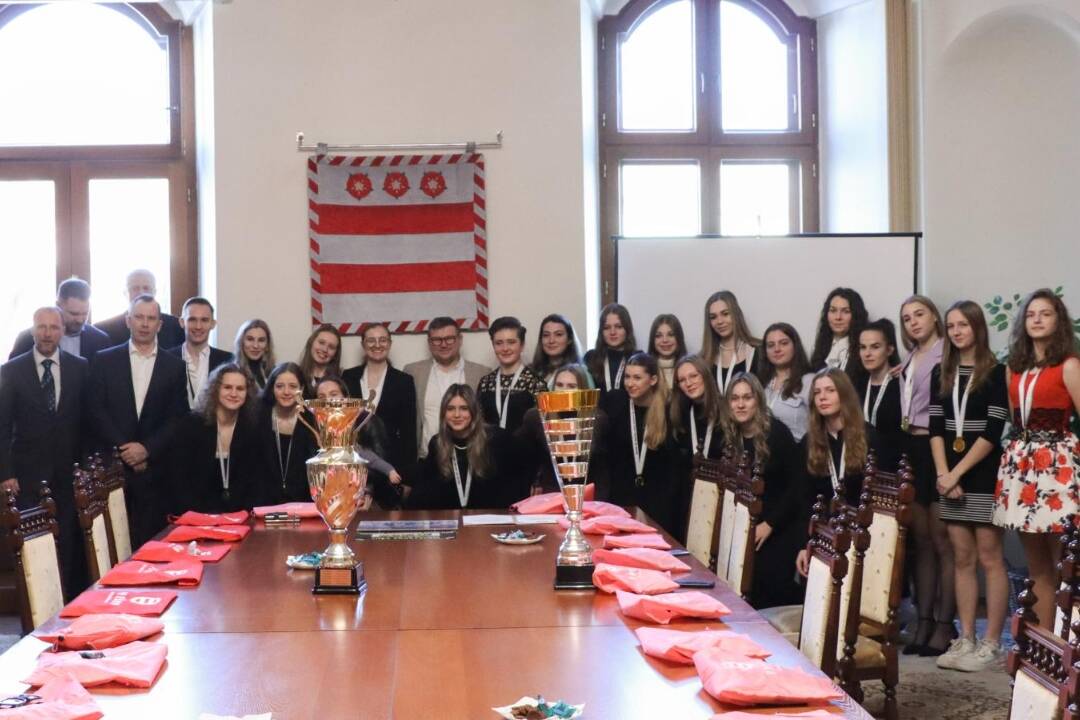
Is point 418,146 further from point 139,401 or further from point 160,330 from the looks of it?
point 139,401

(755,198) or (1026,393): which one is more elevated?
(755,198)

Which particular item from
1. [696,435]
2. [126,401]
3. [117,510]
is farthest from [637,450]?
[126,401]

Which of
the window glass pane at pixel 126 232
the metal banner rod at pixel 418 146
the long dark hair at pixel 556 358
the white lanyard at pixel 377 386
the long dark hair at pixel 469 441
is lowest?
the long dark hair at pixel 469 441

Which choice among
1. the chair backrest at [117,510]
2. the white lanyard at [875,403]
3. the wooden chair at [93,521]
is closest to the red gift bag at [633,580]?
the wooden chair at [93,521]

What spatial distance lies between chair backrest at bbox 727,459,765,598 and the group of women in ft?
1.86

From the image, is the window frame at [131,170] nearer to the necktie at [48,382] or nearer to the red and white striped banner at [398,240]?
the red and white striped banner at [398,240]

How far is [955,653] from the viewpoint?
5.11 metres

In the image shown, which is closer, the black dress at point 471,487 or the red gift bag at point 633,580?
the red gift bag at point 633,580

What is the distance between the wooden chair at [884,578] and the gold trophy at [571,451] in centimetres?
78

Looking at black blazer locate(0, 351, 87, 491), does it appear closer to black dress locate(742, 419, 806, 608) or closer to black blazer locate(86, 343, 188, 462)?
black blazer locate(86, 343, 188, 462)

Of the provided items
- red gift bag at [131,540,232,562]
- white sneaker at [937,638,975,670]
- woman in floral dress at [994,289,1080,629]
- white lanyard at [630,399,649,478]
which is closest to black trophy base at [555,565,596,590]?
red gift bag at [131,540,232,562]

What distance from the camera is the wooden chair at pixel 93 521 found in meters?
3.72

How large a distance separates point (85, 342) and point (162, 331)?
0.44 metres

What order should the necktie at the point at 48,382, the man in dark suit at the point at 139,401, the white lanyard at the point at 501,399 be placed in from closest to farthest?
the man in dark suit at the point at 139,401 < the necktie at the point at 48,382 < the white lanyard at the point at 501,399
